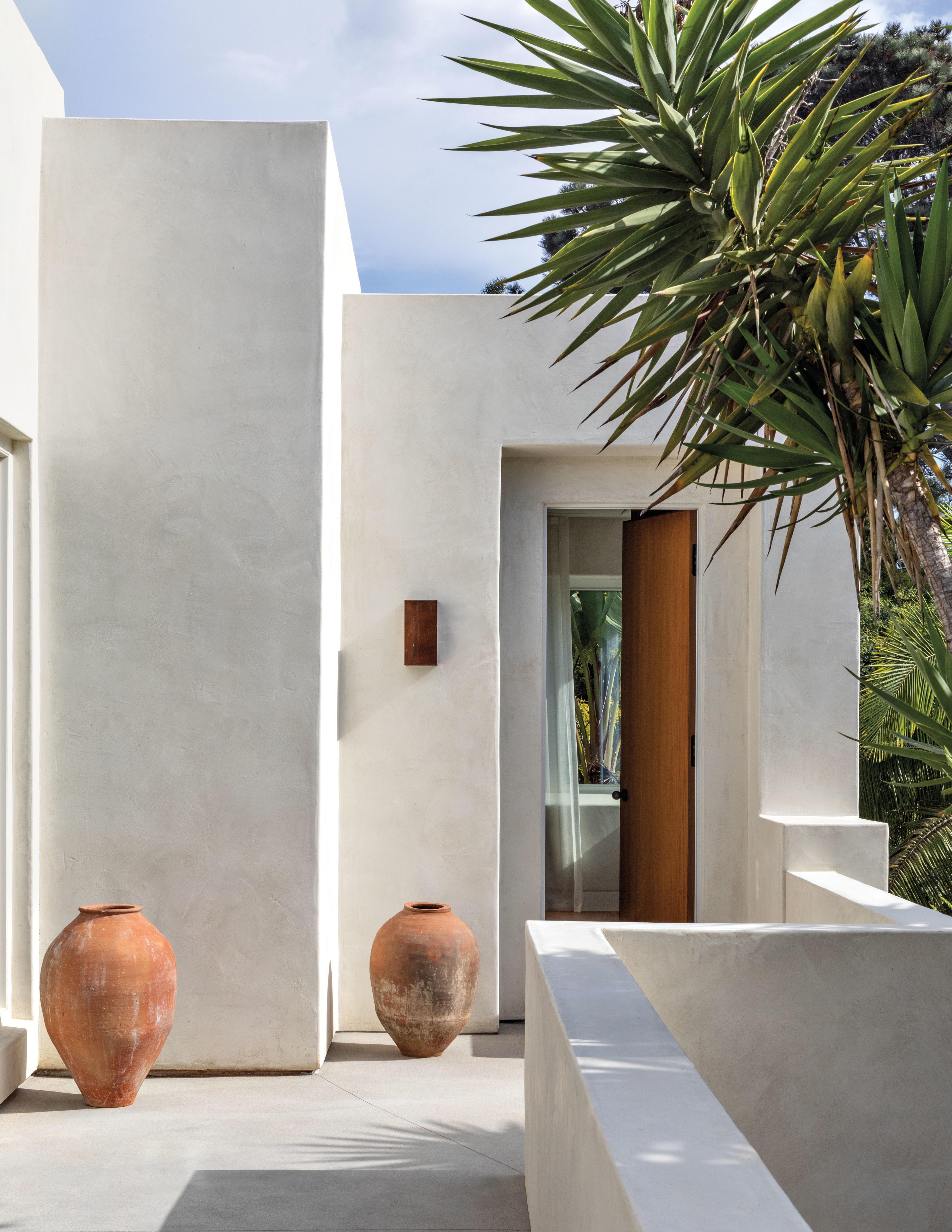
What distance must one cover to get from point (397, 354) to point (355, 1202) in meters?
3.53

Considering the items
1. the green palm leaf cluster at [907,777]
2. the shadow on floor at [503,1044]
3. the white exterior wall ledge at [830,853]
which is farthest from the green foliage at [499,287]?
the shadow on floor at [503,1044]

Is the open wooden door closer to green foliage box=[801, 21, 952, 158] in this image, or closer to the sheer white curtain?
the sheer white curtain

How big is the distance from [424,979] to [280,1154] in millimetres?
1078

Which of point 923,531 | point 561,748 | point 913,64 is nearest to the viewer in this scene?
point 923,531

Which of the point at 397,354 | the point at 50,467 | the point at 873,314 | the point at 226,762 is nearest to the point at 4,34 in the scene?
the point at 50,467

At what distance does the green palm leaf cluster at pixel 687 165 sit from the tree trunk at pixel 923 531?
0.52 metres

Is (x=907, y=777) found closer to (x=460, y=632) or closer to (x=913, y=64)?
(x=460, y=632)

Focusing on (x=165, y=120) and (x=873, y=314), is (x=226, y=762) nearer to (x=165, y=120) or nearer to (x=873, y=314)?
(x=165, y=120)

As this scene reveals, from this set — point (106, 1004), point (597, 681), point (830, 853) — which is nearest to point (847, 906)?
point (830, 853)

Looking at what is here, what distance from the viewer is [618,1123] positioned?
153 centimetres

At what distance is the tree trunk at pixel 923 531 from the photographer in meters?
2.25

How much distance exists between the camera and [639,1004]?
2.20 metres

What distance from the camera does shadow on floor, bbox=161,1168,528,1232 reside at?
112 inches

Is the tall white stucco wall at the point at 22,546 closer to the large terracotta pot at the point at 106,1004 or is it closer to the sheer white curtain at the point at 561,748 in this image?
the large terracotta pot at the point at 106,1004
